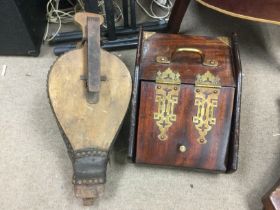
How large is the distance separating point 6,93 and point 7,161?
30 cm

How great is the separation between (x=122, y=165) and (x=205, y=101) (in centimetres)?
37

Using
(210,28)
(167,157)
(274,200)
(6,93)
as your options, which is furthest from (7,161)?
(210,28)

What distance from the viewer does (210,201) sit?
120 cm

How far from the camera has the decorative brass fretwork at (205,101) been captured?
1.16 m

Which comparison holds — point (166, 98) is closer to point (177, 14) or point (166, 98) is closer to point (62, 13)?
point (177, 14)

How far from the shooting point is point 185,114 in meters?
1.18

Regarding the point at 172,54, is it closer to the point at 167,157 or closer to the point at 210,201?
the point at 167,157

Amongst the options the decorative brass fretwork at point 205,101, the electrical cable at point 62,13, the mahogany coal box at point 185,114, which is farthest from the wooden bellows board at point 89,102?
the electrical cable at point 62,13

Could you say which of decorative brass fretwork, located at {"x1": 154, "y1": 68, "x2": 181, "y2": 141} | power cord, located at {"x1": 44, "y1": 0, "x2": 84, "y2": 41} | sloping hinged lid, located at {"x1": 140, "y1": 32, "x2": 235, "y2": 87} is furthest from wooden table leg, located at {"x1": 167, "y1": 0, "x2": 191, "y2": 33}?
power cord, located at {"x1": 44, "y1": 0, "x2": 84, "y2": 41}

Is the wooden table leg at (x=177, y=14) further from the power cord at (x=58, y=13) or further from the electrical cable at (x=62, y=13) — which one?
the power cord at (x=58, y=13)

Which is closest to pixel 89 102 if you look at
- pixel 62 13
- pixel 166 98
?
pixel 166 98

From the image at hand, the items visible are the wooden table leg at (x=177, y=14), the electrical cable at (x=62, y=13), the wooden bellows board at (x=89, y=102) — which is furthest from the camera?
the electrical cable at (x=62, y=13)

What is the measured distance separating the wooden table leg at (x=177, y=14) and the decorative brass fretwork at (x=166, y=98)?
1.03 ft

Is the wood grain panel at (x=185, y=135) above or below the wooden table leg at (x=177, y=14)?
below
